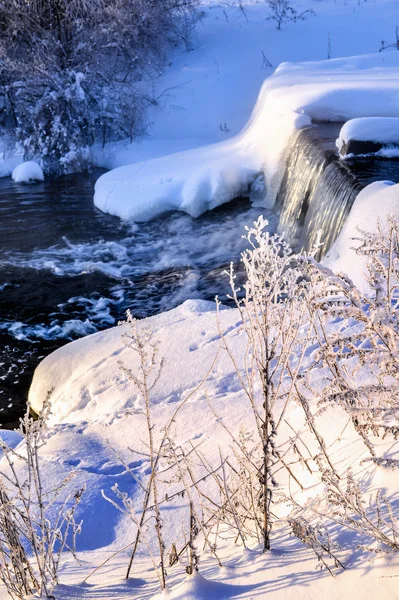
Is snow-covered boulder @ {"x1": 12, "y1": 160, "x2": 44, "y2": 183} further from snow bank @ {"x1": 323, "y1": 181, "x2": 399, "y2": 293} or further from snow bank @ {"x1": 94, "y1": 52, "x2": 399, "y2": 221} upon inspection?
snow bank @ {"x1": 323, "y1": 181, "x2": 399, "y2": 293}

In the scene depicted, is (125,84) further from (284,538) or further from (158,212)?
(284,538)

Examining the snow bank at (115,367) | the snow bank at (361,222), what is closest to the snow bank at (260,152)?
the snow bank at (361,222)

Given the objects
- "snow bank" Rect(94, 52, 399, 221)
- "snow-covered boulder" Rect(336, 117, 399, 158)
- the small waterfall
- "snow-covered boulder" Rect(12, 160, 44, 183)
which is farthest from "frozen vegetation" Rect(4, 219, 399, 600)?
"snow-covered boulder" Rect(12, 160, 44, 183)

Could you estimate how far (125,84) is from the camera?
13.6 metres

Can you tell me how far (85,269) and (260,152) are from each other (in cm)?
343

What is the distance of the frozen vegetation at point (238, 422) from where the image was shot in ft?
6.38

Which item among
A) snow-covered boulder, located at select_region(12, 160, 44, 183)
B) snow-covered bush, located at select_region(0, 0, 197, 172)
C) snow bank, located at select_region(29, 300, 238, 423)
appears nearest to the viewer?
snow bank, located at select_region(29, 300, 238, 423)

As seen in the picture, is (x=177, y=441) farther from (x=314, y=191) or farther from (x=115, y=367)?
(x=314, y=191)

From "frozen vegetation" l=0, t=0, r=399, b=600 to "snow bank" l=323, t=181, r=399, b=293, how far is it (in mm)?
21

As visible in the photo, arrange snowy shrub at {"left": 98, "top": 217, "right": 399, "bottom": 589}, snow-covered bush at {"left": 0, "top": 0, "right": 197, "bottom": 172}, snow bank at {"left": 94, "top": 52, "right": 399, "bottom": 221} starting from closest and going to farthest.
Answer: snowy shrub at {"left": 98, "top": 217, "right": 399, "bottom": 589} < snow bank at {"left": 94, "top": 52, "right": 399, "bottom": 221} < snow-covered bush at {"left": 0, "top": 0, "right": 197, "bottom": 172}

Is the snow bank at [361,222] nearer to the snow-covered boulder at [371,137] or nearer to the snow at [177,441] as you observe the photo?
the snow at [177,441]

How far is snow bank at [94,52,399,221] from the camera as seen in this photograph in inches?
339

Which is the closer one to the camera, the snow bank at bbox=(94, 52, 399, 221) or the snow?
the snow

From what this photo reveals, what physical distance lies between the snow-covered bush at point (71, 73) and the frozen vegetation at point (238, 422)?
2.71 m
